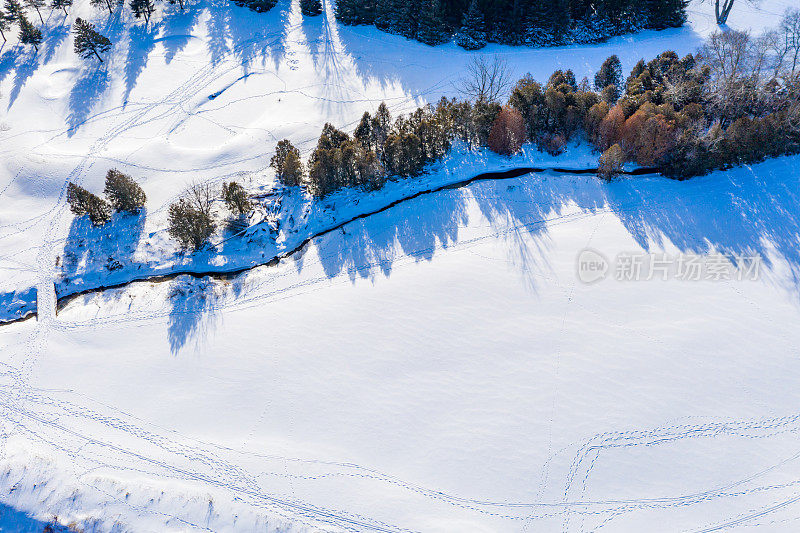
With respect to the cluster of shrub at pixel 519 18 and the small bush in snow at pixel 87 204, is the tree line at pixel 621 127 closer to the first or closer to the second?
the small bush in snow at pixel 87 204

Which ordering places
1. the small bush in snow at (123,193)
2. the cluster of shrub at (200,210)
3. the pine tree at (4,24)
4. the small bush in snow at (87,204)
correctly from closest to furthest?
the cluster of shrub at (200,210)
the small bush in snow at (87,204)
the small bush in snow at (123,193)
the pine tree at (4,24)

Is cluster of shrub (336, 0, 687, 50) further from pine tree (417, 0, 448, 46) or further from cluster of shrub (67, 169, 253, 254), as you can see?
cluster of shrub (67, 169, 253, 254)

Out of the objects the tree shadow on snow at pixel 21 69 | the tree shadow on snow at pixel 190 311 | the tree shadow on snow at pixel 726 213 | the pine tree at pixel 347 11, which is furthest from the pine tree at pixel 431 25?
the tree shadow on snow at pixel 21 69

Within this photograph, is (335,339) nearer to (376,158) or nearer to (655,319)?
(376,158)

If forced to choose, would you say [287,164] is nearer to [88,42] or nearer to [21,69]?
[88,42]

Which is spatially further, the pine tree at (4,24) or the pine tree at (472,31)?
the pine tree at (472,31)

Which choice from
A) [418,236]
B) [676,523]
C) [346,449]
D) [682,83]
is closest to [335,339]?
[346,449]

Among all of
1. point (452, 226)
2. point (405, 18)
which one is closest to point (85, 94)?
point (405, 18)
